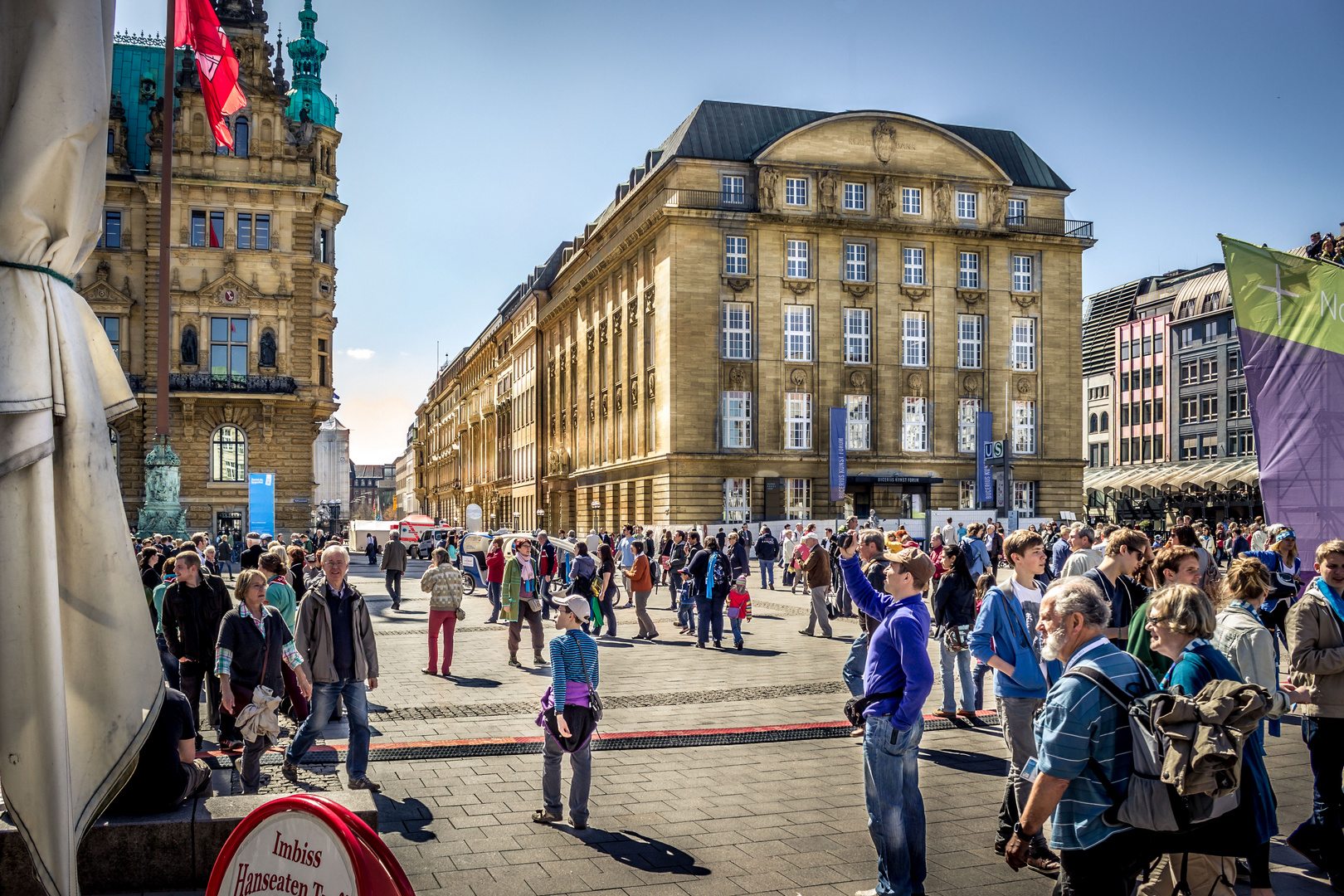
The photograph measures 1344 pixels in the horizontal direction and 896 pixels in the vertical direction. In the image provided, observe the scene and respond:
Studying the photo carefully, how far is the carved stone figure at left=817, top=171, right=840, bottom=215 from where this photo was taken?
2028 inches

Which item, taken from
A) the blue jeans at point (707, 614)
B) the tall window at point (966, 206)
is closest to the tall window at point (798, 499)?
the tall window at point (966, 206)

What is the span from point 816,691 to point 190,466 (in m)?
42.4

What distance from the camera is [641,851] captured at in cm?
683

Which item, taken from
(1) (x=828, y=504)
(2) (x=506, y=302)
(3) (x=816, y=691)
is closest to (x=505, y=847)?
(3) (x=816, y=691)

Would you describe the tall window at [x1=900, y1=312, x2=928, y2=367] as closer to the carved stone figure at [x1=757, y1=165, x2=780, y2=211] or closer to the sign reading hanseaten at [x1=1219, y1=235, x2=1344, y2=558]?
the carved stone figure at [x1=757, y1=165, x2=780, y2=211]

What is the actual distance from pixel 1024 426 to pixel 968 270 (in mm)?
8533

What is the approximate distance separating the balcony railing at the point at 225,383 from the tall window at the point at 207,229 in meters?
6.09

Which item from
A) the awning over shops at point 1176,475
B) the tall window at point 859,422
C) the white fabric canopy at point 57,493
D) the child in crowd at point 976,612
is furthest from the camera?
the awning over shops at point 1176,475

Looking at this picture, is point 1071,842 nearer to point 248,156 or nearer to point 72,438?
point 72,438

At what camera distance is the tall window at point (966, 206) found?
54031 mm

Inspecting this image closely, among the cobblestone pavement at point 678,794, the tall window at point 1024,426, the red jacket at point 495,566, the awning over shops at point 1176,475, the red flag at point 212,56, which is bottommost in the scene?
the cobblestone pavement at point 678,794

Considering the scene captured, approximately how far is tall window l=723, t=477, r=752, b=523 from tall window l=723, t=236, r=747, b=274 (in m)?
9.94

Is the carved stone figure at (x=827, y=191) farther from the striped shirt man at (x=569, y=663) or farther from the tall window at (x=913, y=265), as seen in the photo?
the striped shirt man at (x=569, y=663)

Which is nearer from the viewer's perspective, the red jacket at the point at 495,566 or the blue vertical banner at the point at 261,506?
the red jacket at the point at 495,566
